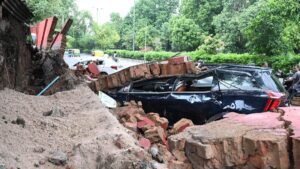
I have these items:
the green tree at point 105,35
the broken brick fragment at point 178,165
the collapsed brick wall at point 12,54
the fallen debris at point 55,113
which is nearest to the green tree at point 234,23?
the collapsed brick wall at point 12,54

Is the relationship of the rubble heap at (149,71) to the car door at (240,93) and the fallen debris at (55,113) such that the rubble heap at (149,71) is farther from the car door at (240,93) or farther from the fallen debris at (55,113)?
the fallen debris at (55,113)

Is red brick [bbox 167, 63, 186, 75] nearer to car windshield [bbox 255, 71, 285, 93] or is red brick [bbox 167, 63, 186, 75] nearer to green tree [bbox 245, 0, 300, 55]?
car windshield [bbox 255, 71, 285, 93]

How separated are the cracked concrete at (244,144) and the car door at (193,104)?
2200mm

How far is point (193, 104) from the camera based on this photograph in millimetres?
7492

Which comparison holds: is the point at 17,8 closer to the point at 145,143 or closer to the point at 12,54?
the point at 12,54

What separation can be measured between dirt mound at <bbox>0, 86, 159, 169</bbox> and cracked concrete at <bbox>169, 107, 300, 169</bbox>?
21.8 inches

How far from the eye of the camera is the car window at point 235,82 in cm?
731

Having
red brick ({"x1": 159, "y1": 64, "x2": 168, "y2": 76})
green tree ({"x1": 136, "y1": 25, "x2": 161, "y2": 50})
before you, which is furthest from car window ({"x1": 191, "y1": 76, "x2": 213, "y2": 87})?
green tree ({"x1": 136, "y1": 25, "x2": 161, "y2": 50})

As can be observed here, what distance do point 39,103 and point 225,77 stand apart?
3397mm

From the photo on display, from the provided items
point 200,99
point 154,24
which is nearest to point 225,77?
point 200,99

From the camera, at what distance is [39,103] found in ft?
24.6

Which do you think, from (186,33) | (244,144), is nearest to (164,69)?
(244,144)

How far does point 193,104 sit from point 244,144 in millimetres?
3162

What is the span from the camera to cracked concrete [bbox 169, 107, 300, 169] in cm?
409
